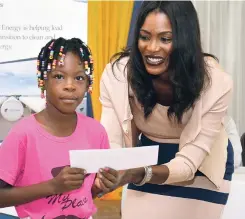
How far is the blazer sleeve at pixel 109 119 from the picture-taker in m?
1.95

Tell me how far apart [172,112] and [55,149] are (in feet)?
2.34

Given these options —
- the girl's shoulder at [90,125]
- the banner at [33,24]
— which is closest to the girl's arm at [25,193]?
the girl's shoulder at [90,125]

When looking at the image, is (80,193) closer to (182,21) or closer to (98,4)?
(182,21)

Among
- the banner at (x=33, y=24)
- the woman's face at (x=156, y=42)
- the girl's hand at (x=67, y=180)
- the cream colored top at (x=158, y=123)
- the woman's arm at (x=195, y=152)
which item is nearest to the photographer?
the girl's hand at (x=67, y=180)

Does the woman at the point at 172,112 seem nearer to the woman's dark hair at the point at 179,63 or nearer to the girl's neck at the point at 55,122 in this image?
the woman's dark hair at the point at 179,63

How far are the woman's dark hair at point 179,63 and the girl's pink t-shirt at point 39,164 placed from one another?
1.93 ft

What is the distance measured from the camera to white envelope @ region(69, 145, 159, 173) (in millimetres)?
1312

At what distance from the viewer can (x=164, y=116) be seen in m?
2.00

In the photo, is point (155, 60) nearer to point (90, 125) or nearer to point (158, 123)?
point (158, 123)

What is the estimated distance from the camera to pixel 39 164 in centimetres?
138

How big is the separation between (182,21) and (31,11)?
2247mm

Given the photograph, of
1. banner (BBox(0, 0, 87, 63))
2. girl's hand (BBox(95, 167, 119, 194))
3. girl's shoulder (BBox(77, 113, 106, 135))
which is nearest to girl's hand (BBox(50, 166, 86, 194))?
girl's hand (BBox(95, 167, 119, 194))

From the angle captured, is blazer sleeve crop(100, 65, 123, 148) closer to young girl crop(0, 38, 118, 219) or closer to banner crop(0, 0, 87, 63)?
young girl crop(0, 38, 118, 219)

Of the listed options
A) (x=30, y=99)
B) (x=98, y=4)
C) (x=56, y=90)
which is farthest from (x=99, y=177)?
(x=98, y=4)
